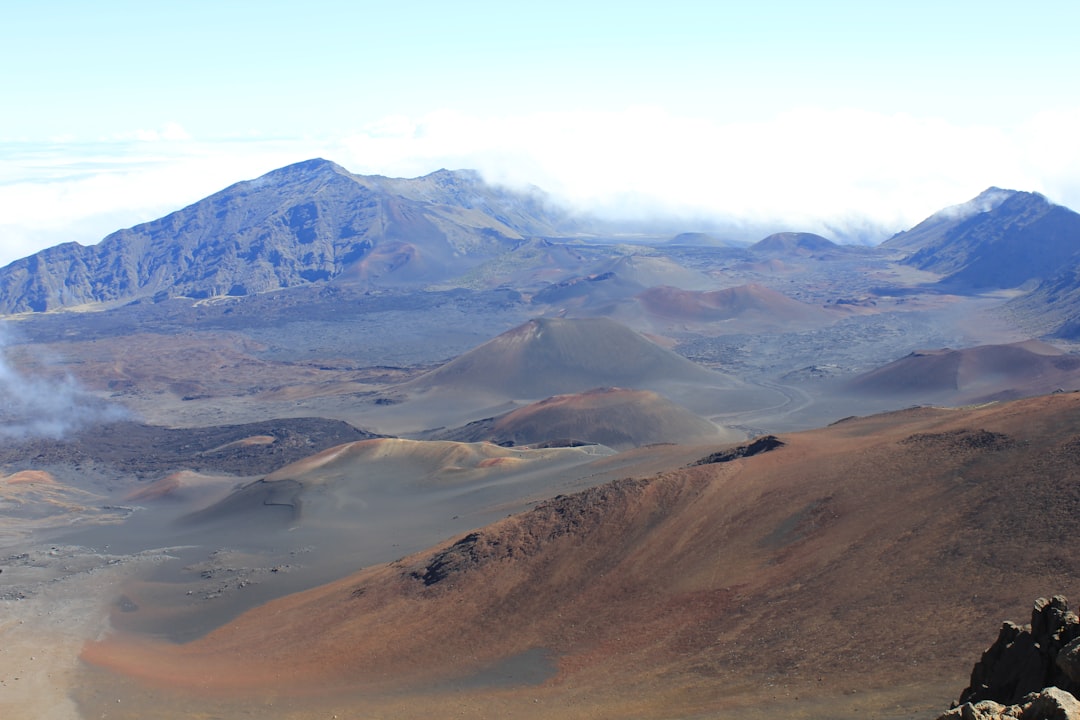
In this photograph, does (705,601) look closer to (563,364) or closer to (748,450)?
(748,450)

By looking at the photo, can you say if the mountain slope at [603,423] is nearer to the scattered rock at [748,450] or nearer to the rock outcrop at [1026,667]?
the scattered rock at [748,450]

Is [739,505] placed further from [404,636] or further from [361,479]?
[361,479]

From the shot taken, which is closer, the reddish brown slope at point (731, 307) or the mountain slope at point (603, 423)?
the mountain slope at point (603, 423)

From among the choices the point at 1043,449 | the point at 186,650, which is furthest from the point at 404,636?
the point at 1043,449

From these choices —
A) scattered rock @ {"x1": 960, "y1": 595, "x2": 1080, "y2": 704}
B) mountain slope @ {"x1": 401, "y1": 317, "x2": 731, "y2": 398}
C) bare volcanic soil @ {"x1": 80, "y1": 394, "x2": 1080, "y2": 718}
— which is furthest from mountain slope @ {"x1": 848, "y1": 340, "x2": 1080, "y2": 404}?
scattered rock @ {"x1": 960, "y1": 595, "x2": 1080, "y2": 704}

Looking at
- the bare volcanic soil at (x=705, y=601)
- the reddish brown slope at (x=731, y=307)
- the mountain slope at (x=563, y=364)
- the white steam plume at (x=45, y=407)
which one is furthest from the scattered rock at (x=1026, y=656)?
the reddish brown slope at (x=731, y=307)
